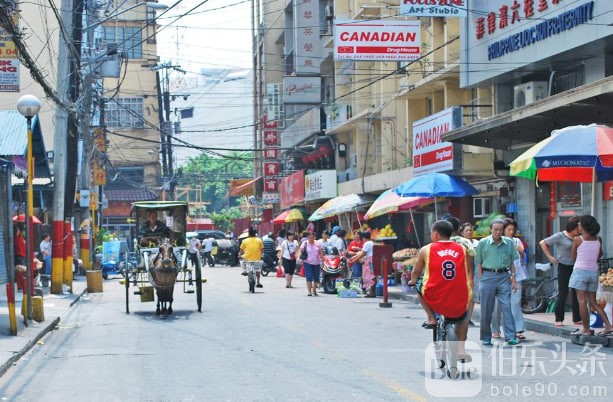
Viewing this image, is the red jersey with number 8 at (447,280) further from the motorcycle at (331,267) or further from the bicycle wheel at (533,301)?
the motorcycle at (331,267)

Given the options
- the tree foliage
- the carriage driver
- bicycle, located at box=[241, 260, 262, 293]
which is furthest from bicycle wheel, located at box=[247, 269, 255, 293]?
the tree foliage

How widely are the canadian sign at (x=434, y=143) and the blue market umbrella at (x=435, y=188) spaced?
1405 millimetres

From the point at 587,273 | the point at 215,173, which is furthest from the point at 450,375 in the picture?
the point at 215,173

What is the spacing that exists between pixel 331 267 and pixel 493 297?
13288 mm

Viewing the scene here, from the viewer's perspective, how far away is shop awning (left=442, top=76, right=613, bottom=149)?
17281 millimetres

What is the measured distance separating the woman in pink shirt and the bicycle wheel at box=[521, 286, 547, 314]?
4736mm

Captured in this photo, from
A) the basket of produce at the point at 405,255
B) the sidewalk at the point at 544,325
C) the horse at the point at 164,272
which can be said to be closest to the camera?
the sidewalk at the point at 544,325

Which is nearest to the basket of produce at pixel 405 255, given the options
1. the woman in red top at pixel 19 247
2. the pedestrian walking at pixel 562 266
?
the pedestrian walking at pixel 562 266

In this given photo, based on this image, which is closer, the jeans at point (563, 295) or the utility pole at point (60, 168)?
the jeans at point (563, 295)

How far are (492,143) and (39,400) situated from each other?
53.8 feet

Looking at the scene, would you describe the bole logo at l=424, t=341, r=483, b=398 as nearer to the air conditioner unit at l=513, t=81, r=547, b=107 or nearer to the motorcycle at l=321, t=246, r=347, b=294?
the air conditioner unit at l=513, t=81, r=547, b=107

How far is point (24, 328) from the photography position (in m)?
16.8

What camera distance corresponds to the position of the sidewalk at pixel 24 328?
13430 mm

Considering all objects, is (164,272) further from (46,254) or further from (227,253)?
(227,253)
